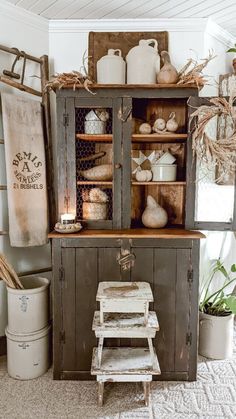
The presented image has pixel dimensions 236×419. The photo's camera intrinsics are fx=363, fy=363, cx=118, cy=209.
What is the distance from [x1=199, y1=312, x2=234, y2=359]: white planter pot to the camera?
269 centimetres

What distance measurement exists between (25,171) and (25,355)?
1.28 m

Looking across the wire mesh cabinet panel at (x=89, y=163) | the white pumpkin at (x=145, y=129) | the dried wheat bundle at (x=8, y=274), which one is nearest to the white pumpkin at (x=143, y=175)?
the wire mesh cabinet panel at (x=89, y=163)

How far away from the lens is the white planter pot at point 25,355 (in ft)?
7.95

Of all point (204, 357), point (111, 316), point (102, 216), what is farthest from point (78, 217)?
point (204, 357)

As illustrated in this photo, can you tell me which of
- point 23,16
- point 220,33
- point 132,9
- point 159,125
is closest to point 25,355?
point 159,125

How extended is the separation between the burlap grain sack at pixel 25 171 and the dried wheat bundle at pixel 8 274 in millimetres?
196

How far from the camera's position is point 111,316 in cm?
224

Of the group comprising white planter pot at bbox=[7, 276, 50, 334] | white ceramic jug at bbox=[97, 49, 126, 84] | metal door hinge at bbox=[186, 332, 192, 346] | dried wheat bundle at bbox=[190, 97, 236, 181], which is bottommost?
metal door hinge at bbox=[186, 332, 192, 346]

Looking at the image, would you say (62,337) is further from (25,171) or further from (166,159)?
(166,159)

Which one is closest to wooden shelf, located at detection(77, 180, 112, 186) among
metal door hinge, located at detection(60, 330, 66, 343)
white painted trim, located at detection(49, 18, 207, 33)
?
metal door hinge, located at detection(60, 330, 66, 343)

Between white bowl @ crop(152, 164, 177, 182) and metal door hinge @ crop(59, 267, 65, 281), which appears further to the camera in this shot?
white bowl @ crop(152, 164, 177, 182)

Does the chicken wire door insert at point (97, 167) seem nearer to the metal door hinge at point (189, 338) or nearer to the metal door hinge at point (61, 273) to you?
the metal door hinge at point (61, 273)

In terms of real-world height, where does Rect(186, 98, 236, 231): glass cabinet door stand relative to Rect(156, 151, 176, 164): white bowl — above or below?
below

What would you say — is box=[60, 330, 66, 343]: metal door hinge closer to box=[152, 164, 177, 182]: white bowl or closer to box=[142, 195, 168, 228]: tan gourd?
box=[142, 195, 168, 228]: tan gourd
